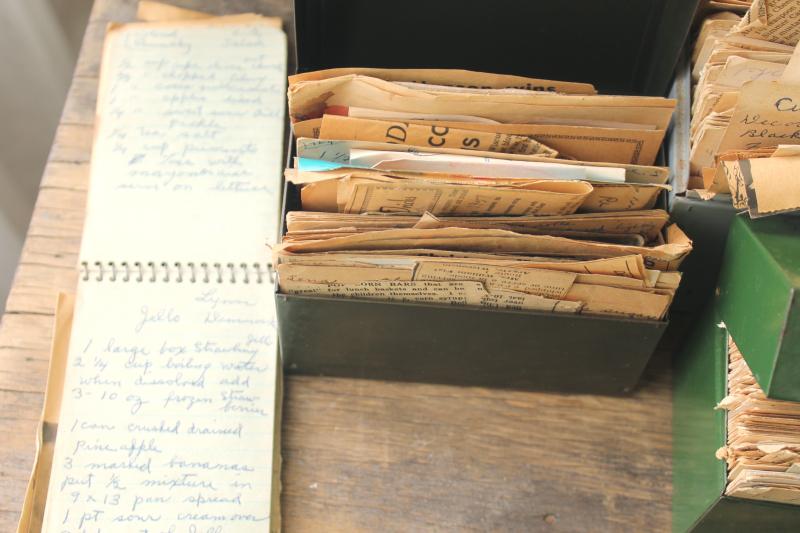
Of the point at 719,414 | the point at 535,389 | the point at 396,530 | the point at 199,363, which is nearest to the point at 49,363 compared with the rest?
the point at 199,363

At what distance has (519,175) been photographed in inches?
27.9

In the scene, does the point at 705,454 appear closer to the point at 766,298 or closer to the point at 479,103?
the point at 766,298

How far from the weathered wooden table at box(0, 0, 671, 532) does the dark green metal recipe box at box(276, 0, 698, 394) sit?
25mm

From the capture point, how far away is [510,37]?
84 cm

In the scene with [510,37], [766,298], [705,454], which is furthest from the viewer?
[510,37]

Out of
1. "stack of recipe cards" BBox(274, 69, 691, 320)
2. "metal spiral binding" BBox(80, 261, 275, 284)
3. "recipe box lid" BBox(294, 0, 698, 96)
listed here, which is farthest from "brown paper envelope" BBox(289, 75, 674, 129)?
"metal spiral binding" BBox(80, 261, 275, 284)

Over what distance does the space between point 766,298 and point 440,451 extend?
1.12 ft

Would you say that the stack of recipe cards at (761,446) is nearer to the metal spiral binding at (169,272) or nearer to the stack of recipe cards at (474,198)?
the stack of recipe cards at (474,198)

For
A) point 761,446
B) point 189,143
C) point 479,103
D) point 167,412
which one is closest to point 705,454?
point 761,446

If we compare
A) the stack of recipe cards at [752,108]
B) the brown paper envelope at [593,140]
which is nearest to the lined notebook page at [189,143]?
the brown paper envelope at [593,140]

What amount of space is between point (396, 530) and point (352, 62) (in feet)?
Answer: 1.55

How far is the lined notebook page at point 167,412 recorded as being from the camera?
0.77m

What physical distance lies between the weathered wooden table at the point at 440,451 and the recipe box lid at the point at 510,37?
12.1 inches

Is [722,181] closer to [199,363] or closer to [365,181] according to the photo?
[365,181]
